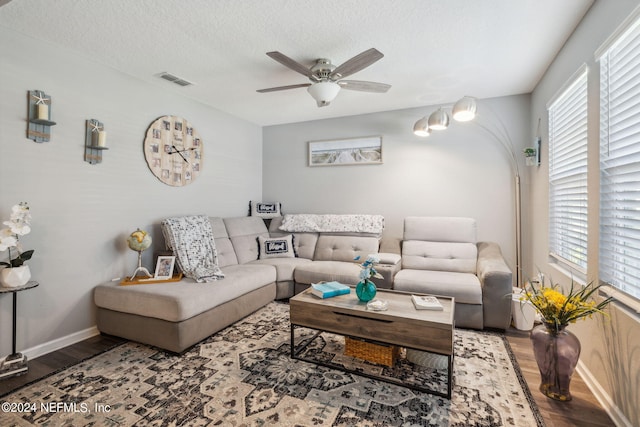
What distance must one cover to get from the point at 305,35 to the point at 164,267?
93.4 inches

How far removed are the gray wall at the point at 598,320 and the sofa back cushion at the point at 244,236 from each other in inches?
125

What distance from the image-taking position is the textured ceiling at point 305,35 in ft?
6.25

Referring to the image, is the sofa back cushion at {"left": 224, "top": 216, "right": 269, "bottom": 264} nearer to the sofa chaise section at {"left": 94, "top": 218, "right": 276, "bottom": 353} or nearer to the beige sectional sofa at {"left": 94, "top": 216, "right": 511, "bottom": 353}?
the beige sectional sofa at {"left": 94, "top": 216, "right": 511, "bottom": 353}

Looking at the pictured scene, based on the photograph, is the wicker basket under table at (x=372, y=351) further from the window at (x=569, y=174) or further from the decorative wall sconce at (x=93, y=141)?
the decorative wall sconce at (x=93, y=141)

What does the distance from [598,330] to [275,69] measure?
3065 mm

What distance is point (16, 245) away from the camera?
2.02 metres

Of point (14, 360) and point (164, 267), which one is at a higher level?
point (164, 267)

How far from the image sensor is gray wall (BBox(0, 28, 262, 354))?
2.16 metres

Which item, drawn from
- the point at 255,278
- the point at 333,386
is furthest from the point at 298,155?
the point at 333,386

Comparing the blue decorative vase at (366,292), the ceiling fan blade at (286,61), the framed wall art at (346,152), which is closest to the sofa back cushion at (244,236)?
the framed wall art at (346,152)

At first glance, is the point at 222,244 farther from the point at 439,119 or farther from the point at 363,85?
the point at 439,119

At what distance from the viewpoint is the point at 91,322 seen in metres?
2.61

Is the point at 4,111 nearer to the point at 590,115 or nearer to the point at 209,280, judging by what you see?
the point at 209,280

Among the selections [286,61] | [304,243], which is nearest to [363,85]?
[286,61]
